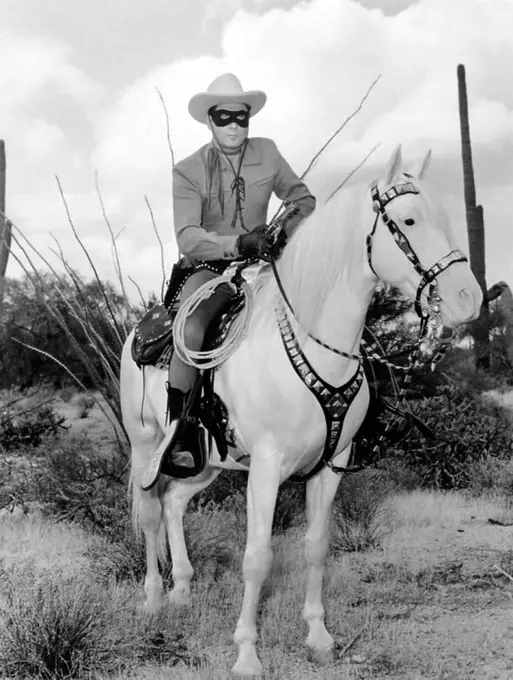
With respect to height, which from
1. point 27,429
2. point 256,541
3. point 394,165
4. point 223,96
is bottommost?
point 256,541

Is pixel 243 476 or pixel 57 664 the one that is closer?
pixel 57 664

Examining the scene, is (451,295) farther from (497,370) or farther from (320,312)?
(497,370)

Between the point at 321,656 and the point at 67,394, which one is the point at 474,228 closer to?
the point at 67,394

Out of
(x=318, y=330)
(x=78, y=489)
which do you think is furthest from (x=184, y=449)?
(x=78, y=489)

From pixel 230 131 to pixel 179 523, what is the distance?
2.67m

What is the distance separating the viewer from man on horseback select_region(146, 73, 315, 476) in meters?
4.13

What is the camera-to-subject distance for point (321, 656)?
4180mm

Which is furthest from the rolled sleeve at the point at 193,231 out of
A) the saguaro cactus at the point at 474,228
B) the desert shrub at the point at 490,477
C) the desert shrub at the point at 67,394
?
the desert shrub at the point at 67,394

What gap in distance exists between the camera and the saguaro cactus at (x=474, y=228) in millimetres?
14867

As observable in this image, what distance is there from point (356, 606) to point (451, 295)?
274 cm

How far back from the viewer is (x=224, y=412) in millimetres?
4172

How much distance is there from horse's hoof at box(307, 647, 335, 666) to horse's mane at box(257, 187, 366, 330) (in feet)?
6.19

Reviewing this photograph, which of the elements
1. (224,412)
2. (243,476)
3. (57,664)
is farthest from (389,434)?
(243,476)

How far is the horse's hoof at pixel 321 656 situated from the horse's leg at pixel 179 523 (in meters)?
1.14
